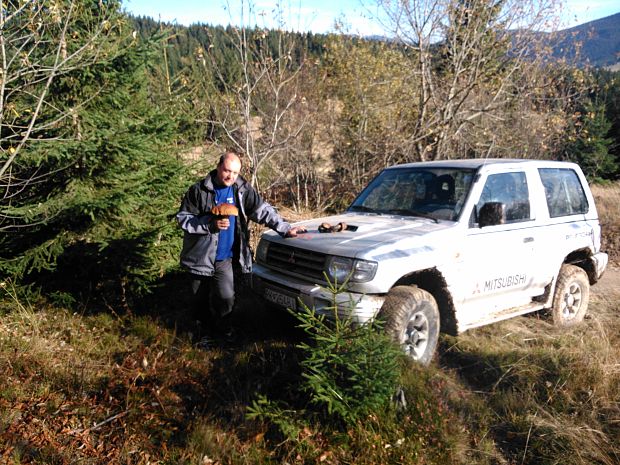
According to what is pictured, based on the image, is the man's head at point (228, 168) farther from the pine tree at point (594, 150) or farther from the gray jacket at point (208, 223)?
the pine tree at point (594, 150)

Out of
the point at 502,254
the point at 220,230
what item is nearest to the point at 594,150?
the point at 502,254

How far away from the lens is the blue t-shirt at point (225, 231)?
4.03 m

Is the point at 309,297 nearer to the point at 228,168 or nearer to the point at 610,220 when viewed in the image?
the point at 228,168

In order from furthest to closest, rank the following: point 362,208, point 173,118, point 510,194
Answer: point 173,118 → point 362,208 → point 510,194

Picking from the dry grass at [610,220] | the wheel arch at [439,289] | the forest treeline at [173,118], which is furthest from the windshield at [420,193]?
the dry grass at [610,220]

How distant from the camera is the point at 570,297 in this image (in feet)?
17.2

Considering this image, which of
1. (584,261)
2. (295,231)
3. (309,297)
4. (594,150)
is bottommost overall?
(584,261)

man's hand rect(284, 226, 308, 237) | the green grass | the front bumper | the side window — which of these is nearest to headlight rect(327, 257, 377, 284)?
the front bumper

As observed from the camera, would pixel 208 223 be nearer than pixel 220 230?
Yes

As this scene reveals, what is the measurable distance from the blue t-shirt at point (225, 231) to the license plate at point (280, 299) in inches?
20.2

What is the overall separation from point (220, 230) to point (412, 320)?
183cm

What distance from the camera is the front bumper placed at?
11.1 ft

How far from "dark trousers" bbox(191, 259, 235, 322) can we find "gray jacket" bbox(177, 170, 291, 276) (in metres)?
0.11

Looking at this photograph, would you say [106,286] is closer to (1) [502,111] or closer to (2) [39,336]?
(2) [39,336]
